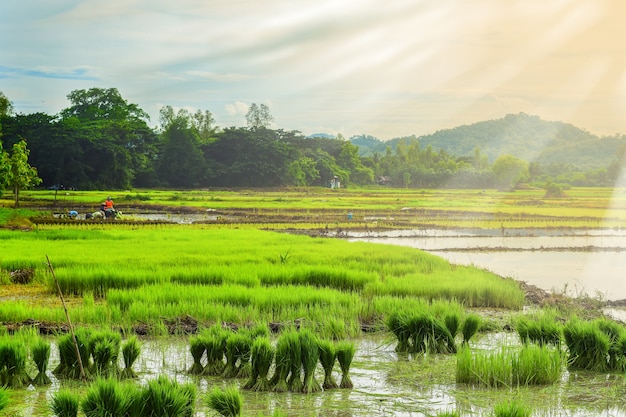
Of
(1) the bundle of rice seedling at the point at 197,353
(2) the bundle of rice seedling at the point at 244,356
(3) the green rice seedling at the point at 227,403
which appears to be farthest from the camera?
(1) the bundle of rice seedling at the point at 197,353

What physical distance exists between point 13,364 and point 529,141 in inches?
5480

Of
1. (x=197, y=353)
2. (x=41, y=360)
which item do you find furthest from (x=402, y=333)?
(x=41, y=360)

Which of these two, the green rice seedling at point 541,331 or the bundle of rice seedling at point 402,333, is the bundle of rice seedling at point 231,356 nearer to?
the bundle of rice seedling at point 402,333

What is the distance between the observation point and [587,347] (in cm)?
579

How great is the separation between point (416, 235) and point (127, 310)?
1373cm

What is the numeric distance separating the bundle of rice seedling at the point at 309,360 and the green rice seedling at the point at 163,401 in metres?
1.11

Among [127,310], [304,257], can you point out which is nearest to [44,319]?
[127,310]

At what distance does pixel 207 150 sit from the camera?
54812 mm

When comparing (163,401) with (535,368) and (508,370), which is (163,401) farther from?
(535,368)

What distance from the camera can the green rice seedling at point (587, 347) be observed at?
5.73 meters

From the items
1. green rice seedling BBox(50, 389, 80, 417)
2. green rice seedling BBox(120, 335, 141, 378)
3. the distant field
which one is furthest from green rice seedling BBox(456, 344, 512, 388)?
the distant field

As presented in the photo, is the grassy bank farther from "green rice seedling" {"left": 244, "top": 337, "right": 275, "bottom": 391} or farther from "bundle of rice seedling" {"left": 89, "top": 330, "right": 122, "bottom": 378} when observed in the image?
"green rice seedling" {"left": 244, "top": 337, "right": 275, "bottom": 391}

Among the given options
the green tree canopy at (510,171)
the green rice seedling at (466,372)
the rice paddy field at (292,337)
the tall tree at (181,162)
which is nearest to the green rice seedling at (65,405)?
the rice paddy field at (292,337)

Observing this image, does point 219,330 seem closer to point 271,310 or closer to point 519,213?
point 271,310
